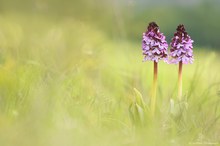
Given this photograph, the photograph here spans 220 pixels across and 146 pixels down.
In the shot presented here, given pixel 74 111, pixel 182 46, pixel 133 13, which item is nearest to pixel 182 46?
pixel 182 46

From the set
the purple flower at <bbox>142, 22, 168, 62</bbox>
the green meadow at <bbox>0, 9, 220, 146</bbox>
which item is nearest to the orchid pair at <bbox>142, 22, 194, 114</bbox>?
the purple flower at <bbox>142, 22, 168, 62</bbox>

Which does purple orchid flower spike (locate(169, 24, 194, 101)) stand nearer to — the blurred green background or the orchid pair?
the orchid pair

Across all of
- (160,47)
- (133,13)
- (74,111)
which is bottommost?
(74,111)

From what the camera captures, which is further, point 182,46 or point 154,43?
point 182,46

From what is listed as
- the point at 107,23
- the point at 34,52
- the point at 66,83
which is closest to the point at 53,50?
the point at 34,52

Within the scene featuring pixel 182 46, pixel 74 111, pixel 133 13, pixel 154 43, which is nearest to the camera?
pixel 74 111

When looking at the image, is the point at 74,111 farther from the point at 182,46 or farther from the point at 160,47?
the point at 182,46

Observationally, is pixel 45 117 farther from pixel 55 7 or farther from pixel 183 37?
pixel 55 7
